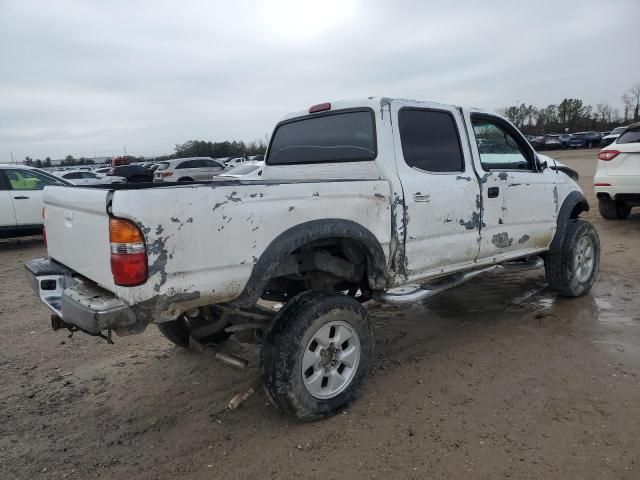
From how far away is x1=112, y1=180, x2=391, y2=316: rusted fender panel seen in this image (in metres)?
2.42

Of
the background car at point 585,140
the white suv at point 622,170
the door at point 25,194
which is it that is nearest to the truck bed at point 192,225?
the white suv at point 622,170

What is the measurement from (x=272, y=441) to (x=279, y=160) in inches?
96.3

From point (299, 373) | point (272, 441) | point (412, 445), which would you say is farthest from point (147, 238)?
point (412, 445)

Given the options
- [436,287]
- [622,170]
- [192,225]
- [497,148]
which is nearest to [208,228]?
[192,225]

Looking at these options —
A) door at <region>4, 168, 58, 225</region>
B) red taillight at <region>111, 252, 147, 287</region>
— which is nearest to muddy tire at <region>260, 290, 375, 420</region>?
red taillight at <region>111, 252, 147, 287</region>

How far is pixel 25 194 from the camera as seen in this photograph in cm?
930

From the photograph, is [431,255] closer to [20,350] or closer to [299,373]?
[299,373]

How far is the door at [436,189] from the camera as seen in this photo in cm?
354

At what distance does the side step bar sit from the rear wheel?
1.15 metres

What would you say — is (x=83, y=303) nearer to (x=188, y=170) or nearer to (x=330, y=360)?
(x=330, y=360)

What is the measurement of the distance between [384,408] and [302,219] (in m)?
1.31

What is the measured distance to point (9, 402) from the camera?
3.49 m

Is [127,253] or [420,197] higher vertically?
[420,197]

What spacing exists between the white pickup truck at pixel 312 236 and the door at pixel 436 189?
0.01 m
